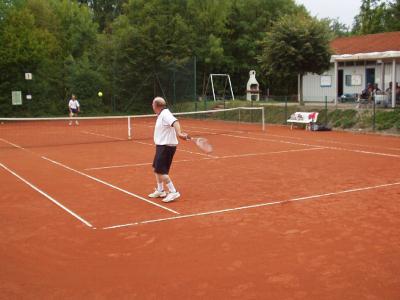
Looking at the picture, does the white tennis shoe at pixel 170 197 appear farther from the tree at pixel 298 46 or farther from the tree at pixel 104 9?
the tree at pixel 104 9

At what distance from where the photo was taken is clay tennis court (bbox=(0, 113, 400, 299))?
17.8 ft

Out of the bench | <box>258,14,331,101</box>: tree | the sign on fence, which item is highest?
<box>258,14,331,101</box>: tree

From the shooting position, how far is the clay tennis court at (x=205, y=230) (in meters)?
5.43

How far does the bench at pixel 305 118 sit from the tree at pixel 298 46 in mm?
3317

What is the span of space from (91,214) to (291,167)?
6504 millimetres

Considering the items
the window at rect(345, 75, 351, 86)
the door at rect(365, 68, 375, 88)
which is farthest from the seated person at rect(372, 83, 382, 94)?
the window at rect(345, 75, 351, 86)

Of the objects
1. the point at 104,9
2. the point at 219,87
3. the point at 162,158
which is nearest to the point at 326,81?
the point at 219,87

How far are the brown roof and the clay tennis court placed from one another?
777 inches

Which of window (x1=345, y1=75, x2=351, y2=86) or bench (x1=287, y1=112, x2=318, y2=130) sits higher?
window (x1=345, y1=75, x2=351, y2=86)

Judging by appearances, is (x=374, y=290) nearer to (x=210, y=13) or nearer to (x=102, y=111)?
(x=102, y=111)

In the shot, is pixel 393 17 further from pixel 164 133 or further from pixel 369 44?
pixel 164 133

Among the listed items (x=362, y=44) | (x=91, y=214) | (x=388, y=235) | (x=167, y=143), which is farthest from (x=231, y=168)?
(x=362, y=44)

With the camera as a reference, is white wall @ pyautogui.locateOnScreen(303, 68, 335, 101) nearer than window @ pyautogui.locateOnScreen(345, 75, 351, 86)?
No

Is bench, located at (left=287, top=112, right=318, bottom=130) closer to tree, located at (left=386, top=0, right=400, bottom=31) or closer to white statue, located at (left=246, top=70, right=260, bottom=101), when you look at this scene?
Result: white statue, located at (left=246, top=70, right=260, bottom=101)
